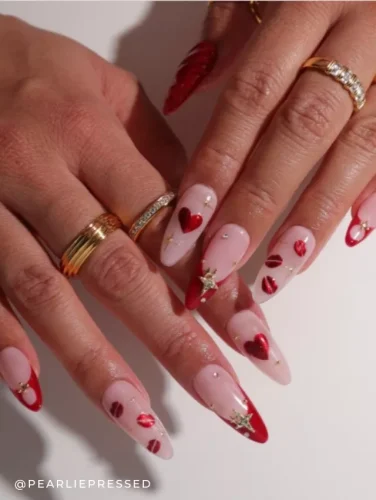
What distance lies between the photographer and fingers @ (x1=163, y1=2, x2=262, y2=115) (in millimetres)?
1104

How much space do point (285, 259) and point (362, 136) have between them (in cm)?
25

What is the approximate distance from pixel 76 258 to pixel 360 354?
54 cm

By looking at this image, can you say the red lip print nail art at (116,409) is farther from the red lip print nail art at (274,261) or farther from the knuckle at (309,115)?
the knuckle at (309,115)

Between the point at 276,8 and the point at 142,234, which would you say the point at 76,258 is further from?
the point at 276,8

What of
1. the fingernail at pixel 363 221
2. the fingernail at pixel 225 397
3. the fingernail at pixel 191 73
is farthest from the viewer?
the fingernail at pixel 191 73

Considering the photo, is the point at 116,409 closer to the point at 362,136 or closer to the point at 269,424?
the point at 269,424

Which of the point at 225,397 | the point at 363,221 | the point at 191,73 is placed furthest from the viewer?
the point at 191,73

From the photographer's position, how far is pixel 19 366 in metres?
0.88

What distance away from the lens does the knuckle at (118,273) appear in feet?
2.93

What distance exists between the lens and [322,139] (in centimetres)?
91

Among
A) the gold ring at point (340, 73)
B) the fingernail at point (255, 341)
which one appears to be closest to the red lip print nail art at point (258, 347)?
the fingernail at point (255, 341)

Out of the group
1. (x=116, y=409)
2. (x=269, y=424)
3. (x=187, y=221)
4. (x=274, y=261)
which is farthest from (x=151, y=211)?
(x=269, y=424)

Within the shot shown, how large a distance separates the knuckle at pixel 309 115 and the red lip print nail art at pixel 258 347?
32cm

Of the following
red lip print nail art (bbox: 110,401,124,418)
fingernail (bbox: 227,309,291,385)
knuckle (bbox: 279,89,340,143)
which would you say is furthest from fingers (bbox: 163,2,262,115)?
red lip print nail art (bbox: 110,401,124,418)
